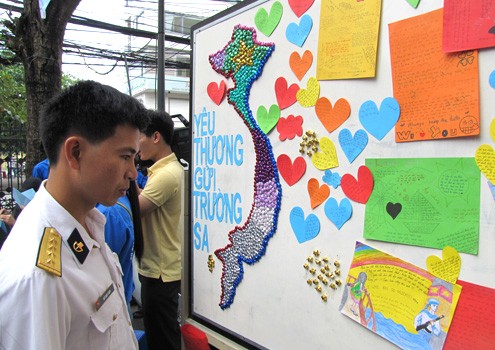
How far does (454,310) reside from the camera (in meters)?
0.97

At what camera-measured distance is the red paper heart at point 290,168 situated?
1335mm

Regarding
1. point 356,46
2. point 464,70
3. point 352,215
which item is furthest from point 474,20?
point 352,215

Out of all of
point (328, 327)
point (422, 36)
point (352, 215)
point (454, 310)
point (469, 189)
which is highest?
point (422, 36)

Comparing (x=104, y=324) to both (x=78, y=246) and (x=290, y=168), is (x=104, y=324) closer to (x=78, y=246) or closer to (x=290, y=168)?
(x=78, y=246)

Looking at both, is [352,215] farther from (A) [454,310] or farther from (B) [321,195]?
(A) [454,310]

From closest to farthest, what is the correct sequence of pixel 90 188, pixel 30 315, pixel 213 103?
pixel 30 315 < pixel 90 188 < pixel 213 103

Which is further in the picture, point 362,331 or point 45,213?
point 362,331

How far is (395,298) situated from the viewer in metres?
1.09

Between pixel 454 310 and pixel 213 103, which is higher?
pixel 213 103

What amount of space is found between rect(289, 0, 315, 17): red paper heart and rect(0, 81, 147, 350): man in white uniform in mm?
606

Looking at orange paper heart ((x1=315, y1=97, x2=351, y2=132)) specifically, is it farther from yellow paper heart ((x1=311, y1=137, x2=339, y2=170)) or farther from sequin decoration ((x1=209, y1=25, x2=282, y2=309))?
sequin decoration ((x1=209, y1=25, x2=282, y2=309))

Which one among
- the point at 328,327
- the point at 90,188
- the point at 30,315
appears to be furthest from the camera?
the point at 328,327

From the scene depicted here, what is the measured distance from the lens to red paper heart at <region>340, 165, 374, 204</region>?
3.74ft

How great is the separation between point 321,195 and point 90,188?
69 centimetres
